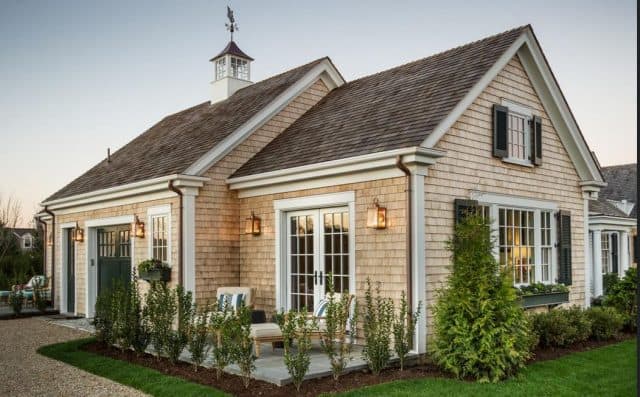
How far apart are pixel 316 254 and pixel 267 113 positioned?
13.0 ft

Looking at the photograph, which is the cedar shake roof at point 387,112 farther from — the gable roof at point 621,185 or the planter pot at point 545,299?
the gable roof at point 621,185

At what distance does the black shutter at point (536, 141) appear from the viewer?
1199 cm

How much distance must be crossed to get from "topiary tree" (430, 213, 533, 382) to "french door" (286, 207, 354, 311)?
2.41m

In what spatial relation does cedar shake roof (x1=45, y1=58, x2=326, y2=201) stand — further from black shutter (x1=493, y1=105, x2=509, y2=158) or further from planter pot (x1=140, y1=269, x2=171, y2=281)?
black shutter (x1=493, y1=105, x2=509, y2=158)

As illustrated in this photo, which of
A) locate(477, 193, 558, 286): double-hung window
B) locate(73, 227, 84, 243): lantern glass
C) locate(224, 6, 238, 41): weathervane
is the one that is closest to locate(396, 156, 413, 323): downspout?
locate(477, 193, 558, 286): double-hung window

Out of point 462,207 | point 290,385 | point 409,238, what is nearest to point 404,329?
point 409,238

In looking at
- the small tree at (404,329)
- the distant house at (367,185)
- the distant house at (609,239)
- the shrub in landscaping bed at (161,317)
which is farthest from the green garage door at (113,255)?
the distant house at (609,239)

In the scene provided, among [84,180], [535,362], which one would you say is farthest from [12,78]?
A: [535,362]

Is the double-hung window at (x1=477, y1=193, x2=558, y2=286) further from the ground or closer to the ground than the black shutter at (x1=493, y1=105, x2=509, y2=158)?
closer to the ground

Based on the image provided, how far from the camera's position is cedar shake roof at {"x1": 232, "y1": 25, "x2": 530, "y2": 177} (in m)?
10.3

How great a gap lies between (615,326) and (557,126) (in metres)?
4.09

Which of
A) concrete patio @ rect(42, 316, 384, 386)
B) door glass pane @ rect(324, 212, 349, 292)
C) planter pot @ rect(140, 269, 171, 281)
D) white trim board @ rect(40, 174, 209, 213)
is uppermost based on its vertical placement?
white trim board @ rect(40, 174, 209, 213)

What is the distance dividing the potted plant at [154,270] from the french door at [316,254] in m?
2.49

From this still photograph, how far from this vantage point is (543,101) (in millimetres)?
12531
